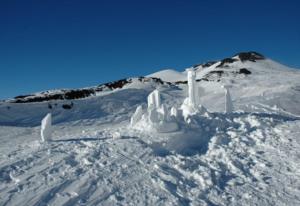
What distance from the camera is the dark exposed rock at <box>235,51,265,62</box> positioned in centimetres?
8157

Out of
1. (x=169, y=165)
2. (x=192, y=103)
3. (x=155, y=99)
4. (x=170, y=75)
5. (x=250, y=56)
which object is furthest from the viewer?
(x=170, y=75)

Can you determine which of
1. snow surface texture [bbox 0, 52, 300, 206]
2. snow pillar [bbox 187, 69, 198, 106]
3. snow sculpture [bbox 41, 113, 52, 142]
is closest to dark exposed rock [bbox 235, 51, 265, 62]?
snow pillar [bbox 187, 69, 198, 106]

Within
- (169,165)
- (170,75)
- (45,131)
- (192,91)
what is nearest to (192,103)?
(192,91)

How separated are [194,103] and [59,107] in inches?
568

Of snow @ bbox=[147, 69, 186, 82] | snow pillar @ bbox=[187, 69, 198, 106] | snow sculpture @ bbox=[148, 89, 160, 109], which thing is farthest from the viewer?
snow @ bbox=[147, 69, 186, 82]

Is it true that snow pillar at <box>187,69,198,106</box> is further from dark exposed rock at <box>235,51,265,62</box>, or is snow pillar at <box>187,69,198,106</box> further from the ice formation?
dark exposed rock at <box>235,51,265,62</box>

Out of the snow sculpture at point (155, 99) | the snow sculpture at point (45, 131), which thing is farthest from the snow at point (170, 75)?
the snow sculpture at point (45, 131)

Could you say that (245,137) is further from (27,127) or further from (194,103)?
(27,127)

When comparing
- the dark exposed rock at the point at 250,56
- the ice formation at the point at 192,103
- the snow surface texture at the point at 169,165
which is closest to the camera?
the snow surface texture at the point at 169,165

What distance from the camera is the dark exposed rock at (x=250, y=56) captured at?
81.6 metres

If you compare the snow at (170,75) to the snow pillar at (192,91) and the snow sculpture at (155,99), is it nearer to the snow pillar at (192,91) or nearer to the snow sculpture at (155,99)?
the snow pillar at (192,91)

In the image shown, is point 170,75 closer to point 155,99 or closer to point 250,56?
point 250,56

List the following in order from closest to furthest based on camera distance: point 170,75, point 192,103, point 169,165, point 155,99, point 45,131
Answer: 1. point 169,165
2. point 45,131
3. point 192,103
4. point 155,99
5. point 170,75

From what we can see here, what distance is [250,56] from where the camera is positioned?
8475 centimetres
